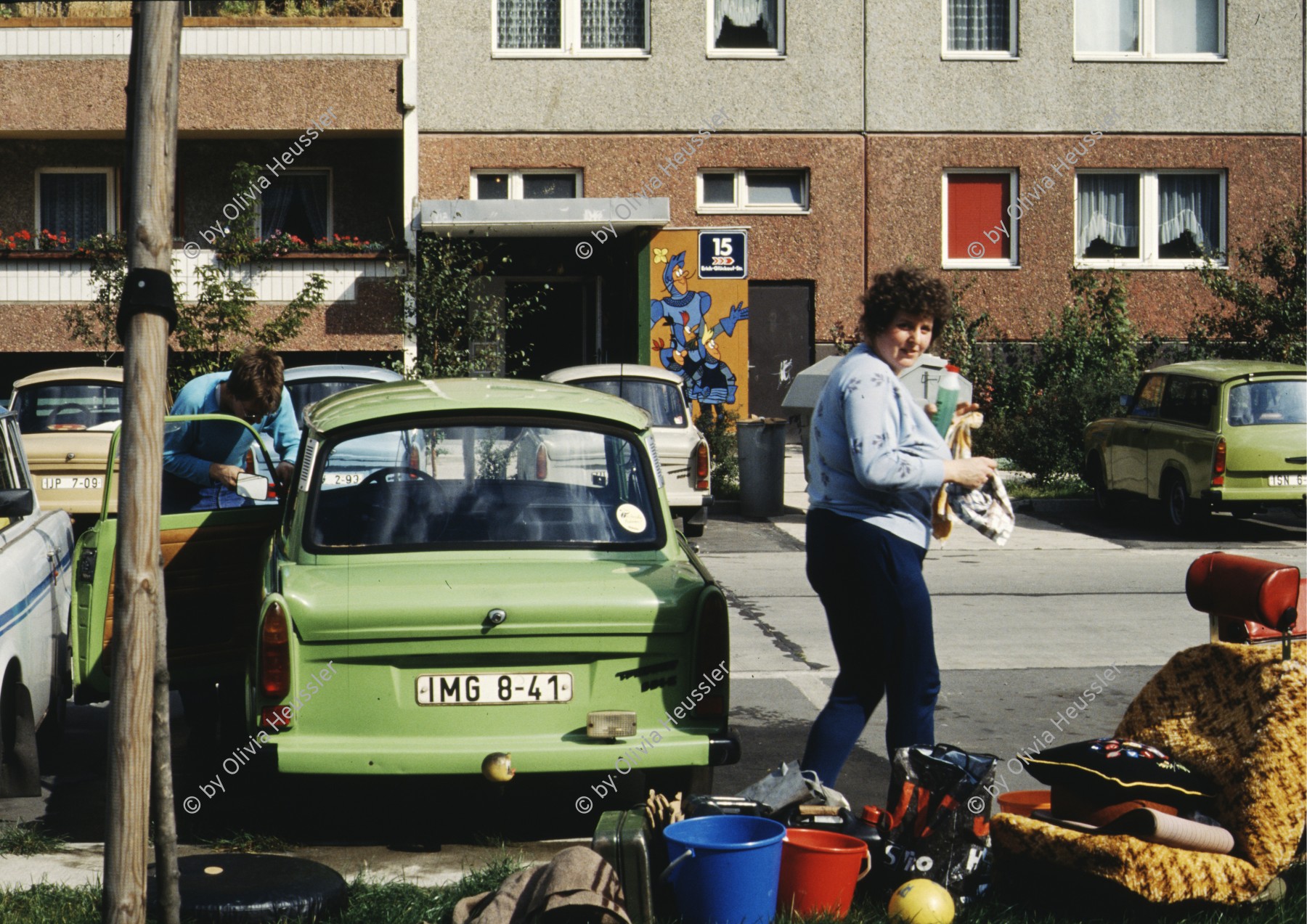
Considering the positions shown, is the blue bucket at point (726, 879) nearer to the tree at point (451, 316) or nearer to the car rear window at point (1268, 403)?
the car rear window at point (1268, 403)

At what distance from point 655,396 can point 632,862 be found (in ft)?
36.0

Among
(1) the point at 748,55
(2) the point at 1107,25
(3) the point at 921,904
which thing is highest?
(2) the point at 1107,25

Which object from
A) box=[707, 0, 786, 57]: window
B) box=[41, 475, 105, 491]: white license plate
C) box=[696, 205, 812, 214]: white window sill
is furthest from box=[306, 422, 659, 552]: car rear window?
box=[707, 0, 786, 57]: window

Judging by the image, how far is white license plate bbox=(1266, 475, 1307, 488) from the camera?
1428cm

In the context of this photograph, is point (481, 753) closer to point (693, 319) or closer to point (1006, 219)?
point (693, 319)

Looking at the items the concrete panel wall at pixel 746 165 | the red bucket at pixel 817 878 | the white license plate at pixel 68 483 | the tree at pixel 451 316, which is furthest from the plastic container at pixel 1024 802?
Result: the concrete panel wall at pixel 746 165

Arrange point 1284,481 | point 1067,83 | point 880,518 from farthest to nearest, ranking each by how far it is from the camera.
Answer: point 1067,83, point 1284,481, point 880,518

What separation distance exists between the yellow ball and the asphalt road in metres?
1.36

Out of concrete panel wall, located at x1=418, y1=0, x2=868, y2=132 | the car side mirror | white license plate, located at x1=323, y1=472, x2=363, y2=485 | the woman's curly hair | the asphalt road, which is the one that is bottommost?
the asphalt road

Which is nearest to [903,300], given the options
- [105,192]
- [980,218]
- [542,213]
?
[542,213]

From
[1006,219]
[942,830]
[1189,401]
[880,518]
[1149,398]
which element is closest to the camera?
[942,830]

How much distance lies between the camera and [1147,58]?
25109 mm

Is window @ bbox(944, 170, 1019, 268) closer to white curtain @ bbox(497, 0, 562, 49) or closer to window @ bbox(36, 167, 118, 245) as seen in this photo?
white curtain @ bbox(497, 0, 562, 49)

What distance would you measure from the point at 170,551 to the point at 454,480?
1295mm
